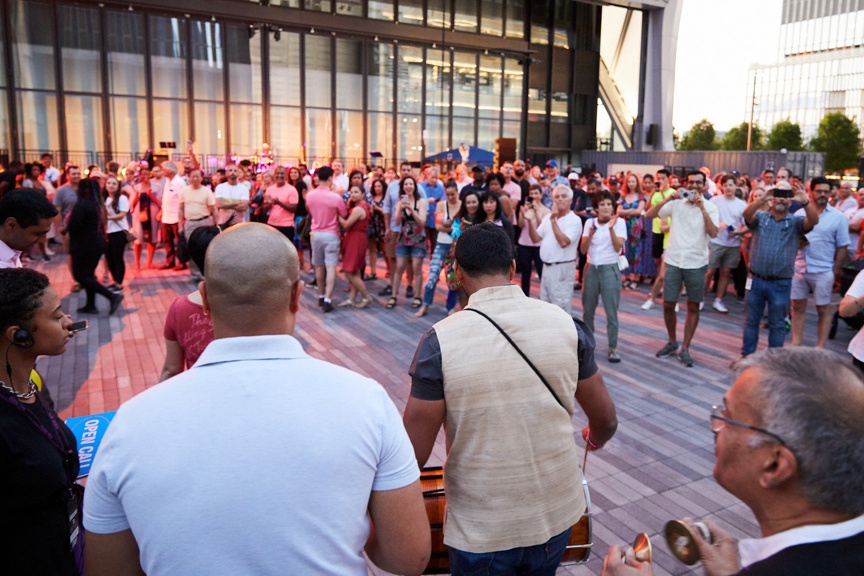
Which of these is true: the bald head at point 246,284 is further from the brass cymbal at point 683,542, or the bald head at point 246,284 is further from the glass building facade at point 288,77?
the glass building facade at point 288,77

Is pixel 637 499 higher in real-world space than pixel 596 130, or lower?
lower

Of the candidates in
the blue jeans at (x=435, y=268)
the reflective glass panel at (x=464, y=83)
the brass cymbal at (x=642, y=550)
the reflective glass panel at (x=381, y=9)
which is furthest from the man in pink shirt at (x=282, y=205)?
the reflective glass panel at (x=464, y=83)

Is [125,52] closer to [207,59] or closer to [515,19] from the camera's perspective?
[207,59]

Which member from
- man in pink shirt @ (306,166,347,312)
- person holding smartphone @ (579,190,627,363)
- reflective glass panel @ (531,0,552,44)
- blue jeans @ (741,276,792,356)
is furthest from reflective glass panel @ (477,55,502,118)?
blue jeans @ (741,276,792,356)

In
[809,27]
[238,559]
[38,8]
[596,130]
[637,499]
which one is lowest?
[637,499]

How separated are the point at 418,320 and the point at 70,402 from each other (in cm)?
446

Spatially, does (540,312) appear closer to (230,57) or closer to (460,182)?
(460,182)

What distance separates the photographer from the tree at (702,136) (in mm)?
66500

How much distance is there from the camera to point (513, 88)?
1298 inches

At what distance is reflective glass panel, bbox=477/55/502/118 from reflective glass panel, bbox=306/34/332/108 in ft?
24.9

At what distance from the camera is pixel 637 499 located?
432cm

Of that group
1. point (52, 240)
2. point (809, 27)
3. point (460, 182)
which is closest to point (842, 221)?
point (460, 182)

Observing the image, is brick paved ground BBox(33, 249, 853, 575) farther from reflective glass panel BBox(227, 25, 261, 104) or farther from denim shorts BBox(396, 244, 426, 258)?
reflective glass panel BBox(227, 25, 261, 104)

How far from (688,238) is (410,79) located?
2469 centimetres
